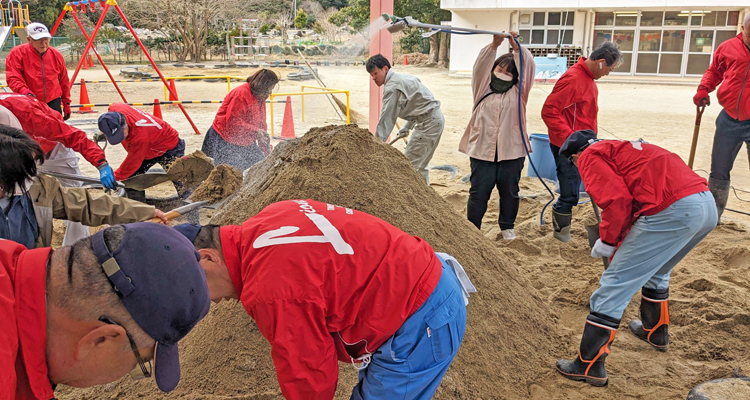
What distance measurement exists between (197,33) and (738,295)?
19.1 meters

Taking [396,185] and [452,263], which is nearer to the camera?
[452,263]

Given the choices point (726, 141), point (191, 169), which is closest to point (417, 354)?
point (191, 169)

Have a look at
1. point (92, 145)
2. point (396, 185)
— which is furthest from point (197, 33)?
point (396, 185)

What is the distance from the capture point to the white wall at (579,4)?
1592 cm

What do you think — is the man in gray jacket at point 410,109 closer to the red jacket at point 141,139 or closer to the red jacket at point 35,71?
the red jacket at point 141,139

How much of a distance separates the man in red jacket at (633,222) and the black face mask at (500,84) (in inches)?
60.2

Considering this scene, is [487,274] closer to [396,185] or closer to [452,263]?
[396,185]

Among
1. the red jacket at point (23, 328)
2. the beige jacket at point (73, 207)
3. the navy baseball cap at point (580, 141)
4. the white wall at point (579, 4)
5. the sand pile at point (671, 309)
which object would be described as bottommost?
the sand pile at point (671, 309)

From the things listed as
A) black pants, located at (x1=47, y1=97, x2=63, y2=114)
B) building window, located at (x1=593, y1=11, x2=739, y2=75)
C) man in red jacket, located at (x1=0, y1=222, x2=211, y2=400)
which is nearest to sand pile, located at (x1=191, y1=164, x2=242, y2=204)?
man in red jacket, located at (x1=0, y1=222, x2=211, y2=400)

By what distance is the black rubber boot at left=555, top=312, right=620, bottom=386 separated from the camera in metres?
2.30

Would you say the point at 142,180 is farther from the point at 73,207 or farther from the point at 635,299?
the point at 635,299

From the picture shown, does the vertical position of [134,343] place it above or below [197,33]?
below

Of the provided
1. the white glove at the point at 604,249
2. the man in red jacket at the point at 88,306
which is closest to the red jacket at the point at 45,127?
the man in red jacket at the point at 88,306

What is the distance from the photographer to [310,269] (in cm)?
122
